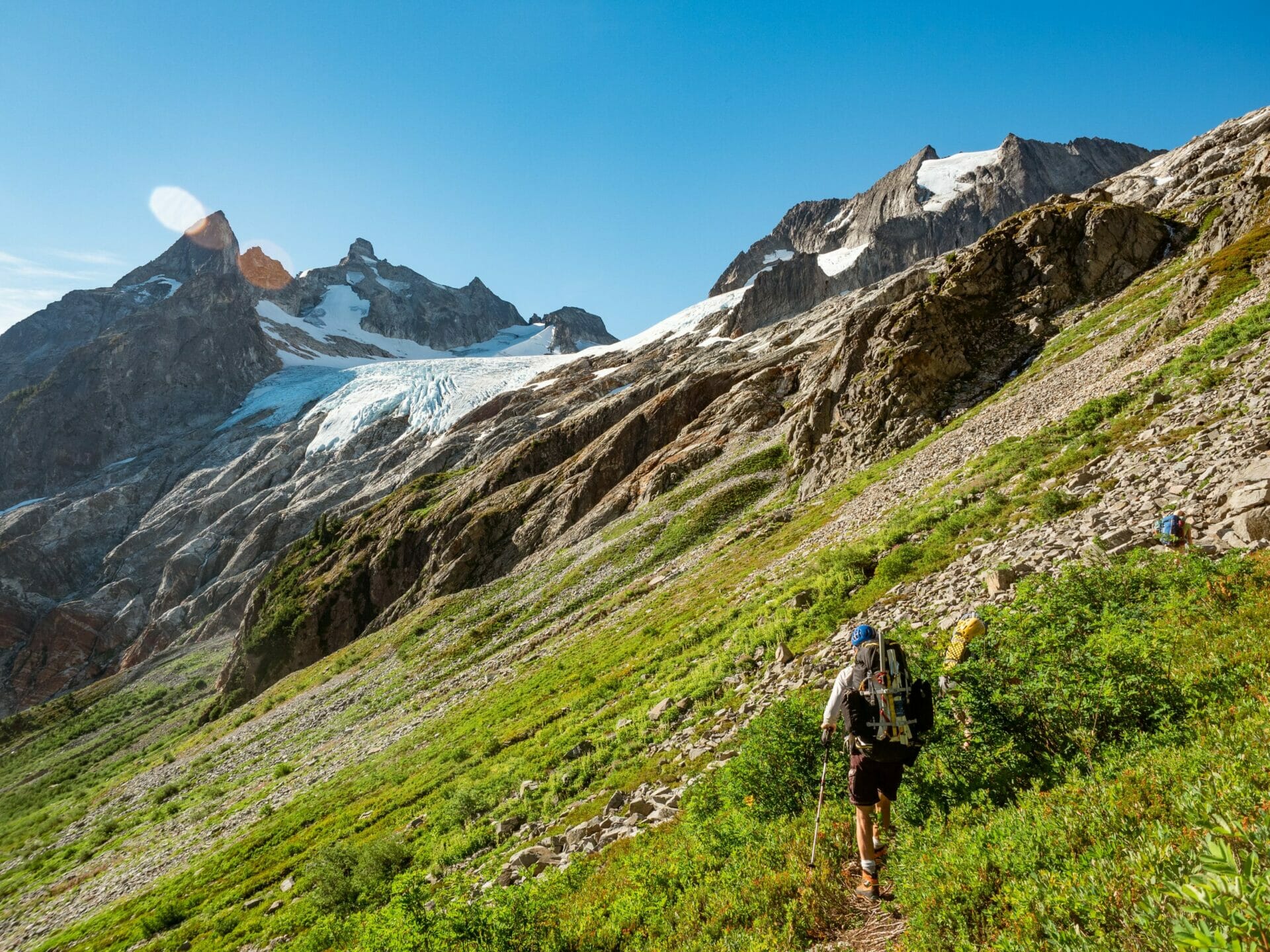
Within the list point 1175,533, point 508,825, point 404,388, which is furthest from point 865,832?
point 404,388

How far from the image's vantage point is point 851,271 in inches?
6029

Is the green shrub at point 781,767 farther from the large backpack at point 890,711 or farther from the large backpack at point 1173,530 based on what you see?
the large backpack at point 1173,530

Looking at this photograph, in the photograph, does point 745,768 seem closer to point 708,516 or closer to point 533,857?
point 533,857

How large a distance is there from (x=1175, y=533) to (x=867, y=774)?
728 cm

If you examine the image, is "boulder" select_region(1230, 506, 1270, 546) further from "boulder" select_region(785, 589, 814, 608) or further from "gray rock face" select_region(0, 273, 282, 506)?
"gray rock face" select_region(0, 273, 282, 506)

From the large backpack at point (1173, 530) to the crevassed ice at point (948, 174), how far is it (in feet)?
626

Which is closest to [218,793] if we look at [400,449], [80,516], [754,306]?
[400,449]

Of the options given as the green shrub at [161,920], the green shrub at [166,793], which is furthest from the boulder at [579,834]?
the green shrub at [166,793]

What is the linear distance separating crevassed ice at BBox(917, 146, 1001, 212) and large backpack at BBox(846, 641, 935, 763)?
19598 centimetres

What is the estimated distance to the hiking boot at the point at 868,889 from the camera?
20.5 ft

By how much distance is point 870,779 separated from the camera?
22.9ft

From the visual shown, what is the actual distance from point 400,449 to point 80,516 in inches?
3294

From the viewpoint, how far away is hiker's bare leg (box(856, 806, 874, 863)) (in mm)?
6578

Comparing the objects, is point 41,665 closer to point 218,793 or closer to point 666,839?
point 218,793
